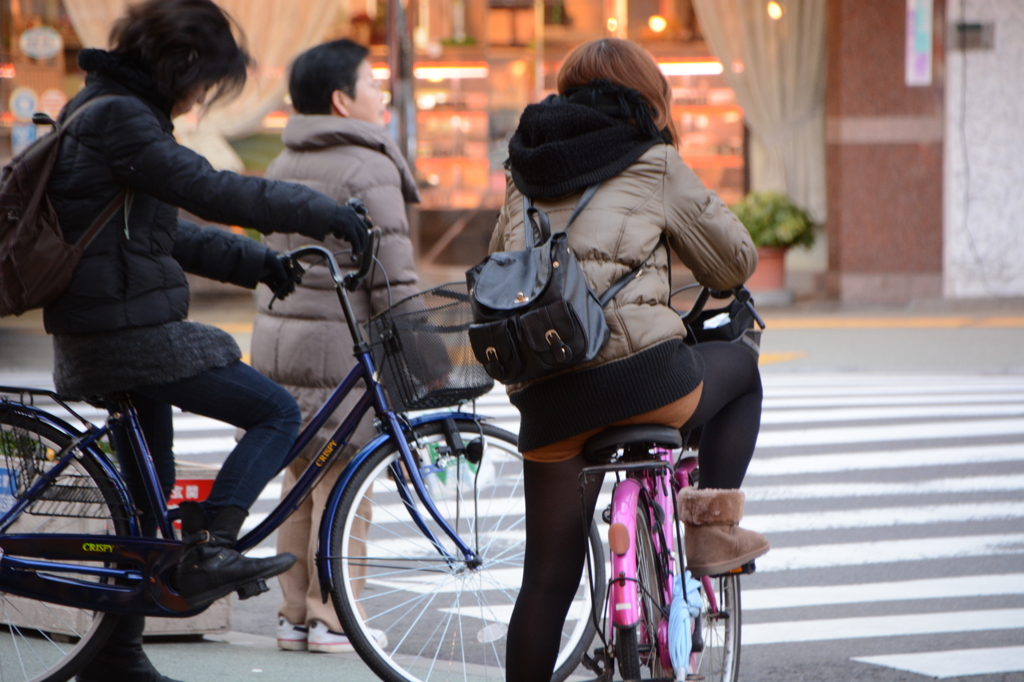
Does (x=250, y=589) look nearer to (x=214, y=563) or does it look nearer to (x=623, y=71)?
(x=214, y=563)

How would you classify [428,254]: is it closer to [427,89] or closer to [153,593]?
[427,89]

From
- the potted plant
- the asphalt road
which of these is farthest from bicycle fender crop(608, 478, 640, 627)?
the potted plant

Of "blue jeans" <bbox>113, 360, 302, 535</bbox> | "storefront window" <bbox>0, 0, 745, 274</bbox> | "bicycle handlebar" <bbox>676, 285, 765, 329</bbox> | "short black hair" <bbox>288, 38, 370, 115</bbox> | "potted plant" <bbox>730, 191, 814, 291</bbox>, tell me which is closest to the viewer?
"bicycle handlebar" <bbox>676, 285, 765, 329</bbox>

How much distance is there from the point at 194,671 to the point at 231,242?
4.74 ft

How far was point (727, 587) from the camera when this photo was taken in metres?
3.31

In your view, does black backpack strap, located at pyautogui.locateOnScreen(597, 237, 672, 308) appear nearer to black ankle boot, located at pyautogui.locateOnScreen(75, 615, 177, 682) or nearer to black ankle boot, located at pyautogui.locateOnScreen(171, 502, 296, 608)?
black ankle boot, located at pyautogui.locateOnScreen(171, 502, 296, 608)

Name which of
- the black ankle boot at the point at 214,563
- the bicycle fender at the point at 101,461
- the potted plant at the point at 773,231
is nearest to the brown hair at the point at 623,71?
the black ankle boot at the point at 214,563

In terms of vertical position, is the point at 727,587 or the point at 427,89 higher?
the point at 427,89

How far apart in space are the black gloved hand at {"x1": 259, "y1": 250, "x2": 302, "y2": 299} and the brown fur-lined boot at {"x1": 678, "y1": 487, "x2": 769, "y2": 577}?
1.35m

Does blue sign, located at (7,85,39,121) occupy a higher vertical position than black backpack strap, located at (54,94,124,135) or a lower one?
higher

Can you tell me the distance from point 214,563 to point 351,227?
100 centimetres

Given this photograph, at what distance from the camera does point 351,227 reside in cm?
330

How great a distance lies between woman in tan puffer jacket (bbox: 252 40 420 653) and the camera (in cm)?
416

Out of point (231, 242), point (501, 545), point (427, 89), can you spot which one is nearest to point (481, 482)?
point (501, 545)
